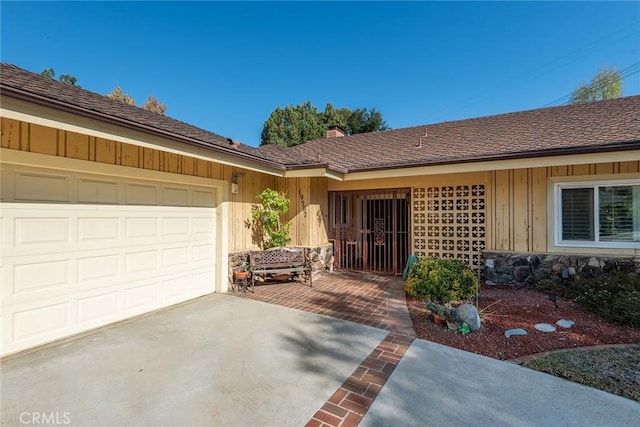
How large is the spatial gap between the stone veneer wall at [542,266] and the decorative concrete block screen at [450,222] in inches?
17.0

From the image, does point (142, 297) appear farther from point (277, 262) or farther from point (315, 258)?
point (315, 258)

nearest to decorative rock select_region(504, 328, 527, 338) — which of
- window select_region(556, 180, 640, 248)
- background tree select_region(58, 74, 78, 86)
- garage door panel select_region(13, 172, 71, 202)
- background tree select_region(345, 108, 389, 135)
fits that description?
window select_region(556, 180, 640, 248)

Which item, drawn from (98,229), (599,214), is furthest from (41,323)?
(599,214)

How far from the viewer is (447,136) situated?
9.05m

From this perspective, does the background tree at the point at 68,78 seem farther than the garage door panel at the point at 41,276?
Yes

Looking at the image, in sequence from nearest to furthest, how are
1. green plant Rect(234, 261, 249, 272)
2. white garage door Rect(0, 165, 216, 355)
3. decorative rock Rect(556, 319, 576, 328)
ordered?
white garage door Rect(0, 165, 216, 355)
decorative rock Rect(556, 319, 576, 328)
green plant Rect(234, 261, 249, 272)

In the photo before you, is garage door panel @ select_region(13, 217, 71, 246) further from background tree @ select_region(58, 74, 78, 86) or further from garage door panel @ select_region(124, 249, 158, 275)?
background tree @ select_region(58, 74, 78, 86)

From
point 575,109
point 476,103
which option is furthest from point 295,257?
point 476,103

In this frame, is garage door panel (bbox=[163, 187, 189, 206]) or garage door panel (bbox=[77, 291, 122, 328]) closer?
garage door panel (bbox=[77, 291, 122, 328])

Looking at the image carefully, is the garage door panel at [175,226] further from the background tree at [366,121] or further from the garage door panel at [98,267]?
the background tree at [366,121]

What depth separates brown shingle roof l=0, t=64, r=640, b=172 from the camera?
14.3ft

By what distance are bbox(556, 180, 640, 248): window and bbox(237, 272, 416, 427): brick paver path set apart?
392cm

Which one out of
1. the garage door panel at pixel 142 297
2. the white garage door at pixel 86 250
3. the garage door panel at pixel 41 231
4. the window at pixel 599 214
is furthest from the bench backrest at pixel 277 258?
the window at pixel 599 214

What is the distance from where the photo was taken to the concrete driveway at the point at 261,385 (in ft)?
7.98
